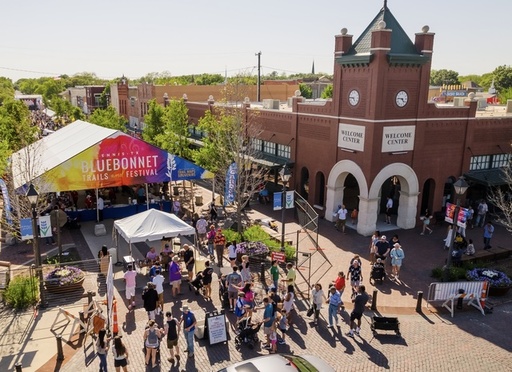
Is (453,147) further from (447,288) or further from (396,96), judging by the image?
(447,288)

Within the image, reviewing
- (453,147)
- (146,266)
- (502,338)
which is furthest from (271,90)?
(502,338)

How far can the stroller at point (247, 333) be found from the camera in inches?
498

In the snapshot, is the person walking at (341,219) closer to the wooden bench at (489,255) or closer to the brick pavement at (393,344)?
the wooden bench at (489,255)

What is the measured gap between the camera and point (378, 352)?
41.4 feet

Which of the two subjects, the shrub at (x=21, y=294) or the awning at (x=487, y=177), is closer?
the shrub at (x=21, y=294)

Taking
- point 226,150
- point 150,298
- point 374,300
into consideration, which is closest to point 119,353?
point 150,298

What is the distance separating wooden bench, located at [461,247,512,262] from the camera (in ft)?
64.1

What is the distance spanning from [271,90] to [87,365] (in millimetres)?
59398

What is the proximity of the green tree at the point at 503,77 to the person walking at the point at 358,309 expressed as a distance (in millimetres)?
90432

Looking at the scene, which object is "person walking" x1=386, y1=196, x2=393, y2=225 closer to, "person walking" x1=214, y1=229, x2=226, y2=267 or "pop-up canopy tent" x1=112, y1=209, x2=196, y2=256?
"person walking" x1=214, y1=229, x2=226, y2=267

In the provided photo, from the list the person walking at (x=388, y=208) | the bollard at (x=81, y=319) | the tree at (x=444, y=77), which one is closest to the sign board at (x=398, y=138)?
the person walking at (x=388, y=208)

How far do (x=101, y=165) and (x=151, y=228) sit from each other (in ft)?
22.9

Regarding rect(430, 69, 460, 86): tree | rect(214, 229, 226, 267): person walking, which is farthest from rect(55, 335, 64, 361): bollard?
rect(430, 69, 460, 86): tree

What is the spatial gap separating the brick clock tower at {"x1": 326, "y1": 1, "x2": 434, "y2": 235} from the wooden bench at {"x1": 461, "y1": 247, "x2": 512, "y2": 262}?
4.65m
